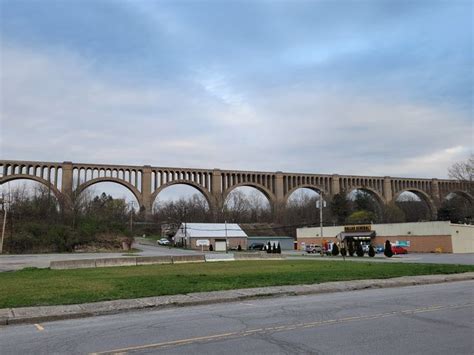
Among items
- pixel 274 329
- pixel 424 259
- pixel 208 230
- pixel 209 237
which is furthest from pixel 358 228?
pixel 274 329

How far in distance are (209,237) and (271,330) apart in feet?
266

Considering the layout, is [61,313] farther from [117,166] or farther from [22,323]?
[117,166]

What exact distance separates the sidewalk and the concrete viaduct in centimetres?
7600

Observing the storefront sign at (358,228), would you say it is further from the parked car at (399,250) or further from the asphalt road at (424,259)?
the asphalt road at (424,259)

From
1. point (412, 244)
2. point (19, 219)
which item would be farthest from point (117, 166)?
point (412, 244)

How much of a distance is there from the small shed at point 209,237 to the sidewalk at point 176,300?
67272mm

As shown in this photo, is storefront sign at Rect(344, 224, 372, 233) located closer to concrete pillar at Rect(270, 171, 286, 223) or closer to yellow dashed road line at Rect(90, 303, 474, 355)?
concrete pillar at Rect(270, 171, 286, 223)

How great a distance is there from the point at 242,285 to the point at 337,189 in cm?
12272

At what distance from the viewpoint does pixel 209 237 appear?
3501 inches

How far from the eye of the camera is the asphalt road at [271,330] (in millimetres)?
7230

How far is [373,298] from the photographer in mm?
13508

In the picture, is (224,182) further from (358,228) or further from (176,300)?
(176,300)

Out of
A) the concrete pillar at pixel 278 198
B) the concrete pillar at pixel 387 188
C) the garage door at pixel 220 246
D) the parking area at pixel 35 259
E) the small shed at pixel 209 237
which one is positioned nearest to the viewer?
the parking area at pixel 35 259

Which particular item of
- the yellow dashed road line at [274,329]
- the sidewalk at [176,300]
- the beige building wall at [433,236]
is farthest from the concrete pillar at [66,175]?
the yellow dashed road line at [274,329]
